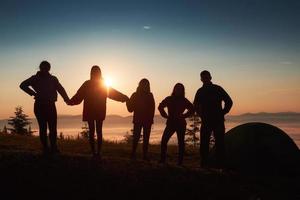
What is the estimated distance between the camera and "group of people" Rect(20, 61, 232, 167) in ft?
38.0

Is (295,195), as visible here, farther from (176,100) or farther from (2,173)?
(2,173)

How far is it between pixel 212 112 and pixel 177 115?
1171 mm

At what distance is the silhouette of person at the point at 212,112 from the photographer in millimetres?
12484

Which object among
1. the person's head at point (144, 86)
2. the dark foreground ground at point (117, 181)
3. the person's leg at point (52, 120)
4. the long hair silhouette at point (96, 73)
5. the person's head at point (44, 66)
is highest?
the person's head at point (44, 66)

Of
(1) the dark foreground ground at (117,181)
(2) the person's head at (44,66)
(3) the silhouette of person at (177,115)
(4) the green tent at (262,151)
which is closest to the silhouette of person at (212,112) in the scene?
(3) the silhouette of person at (177,115)

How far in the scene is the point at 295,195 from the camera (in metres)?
11.2

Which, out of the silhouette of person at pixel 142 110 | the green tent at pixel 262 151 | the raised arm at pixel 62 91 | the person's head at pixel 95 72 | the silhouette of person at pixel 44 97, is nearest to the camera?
the silhouette of person at pixel 44 97

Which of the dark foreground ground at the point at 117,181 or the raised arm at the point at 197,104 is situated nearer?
the dark foreground ground at the point at 117,181

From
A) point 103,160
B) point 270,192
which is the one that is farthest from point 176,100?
point 270,192

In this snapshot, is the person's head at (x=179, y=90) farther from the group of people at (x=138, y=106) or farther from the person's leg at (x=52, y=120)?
the person's leg at (x=52, y=120)

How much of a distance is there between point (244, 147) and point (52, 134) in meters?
7.00

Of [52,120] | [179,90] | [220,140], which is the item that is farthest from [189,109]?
[52,120]

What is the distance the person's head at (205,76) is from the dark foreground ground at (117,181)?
280 centimetres

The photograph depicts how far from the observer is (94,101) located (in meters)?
11.9
